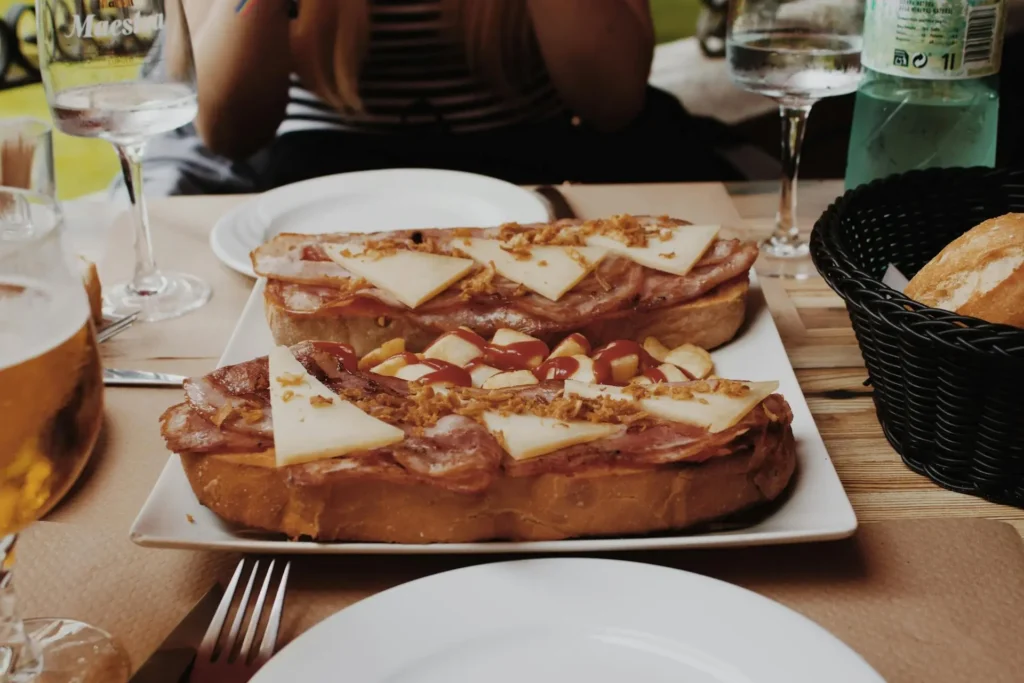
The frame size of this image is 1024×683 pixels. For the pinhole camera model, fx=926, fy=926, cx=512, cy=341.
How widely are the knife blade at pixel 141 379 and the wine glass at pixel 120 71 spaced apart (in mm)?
207

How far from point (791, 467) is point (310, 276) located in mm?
792

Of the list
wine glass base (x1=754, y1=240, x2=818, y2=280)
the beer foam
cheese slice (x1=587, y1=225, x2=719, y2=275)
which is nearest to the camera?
the beer foam

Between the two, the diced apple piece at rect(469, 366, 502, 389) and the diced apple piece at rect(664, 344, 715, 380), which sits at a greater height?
the diced apple piece at rect(469, 366, 502, 389)

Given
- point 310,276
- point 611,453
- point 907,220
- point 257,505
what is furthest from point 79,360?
point 907,220

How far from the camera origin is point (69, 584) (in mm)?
941

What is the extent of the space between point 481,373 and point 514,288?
179mm

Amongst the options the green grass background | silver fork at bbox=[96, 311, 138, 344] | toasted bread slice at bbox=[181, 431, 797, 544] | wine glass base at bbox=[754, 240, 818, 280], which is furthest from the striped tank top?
the green grass background

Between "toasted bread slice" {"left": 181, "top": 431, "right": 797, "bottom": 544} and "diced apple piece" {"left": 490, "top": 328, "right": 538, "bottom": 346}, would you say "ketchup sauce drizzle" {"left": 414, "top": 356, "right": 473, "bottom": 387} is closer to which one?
"diced apple piece" {"left": 490, "top": 328, "right": 538, "bottom": 346}

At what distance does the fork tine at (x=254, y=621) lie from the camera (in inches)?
32.1

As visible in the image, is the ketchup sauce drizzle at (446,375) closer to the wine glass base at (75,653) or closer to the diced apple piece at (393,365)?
the diced apple piece at (393,365)

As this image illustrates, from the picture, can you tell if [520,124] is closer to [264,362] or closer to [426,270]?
[426,270]

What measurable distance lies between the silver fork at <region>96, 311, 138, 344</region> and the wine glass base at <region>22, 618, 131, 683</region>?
677 millimetres

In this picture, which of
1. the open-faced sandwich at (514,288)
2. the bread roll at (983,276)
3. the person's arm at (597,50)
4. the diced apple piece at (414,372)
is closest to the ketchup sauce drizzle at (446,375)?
the diced apple piece at (414,372)

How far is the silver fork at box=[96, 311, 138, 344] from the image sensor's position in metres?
1.48
